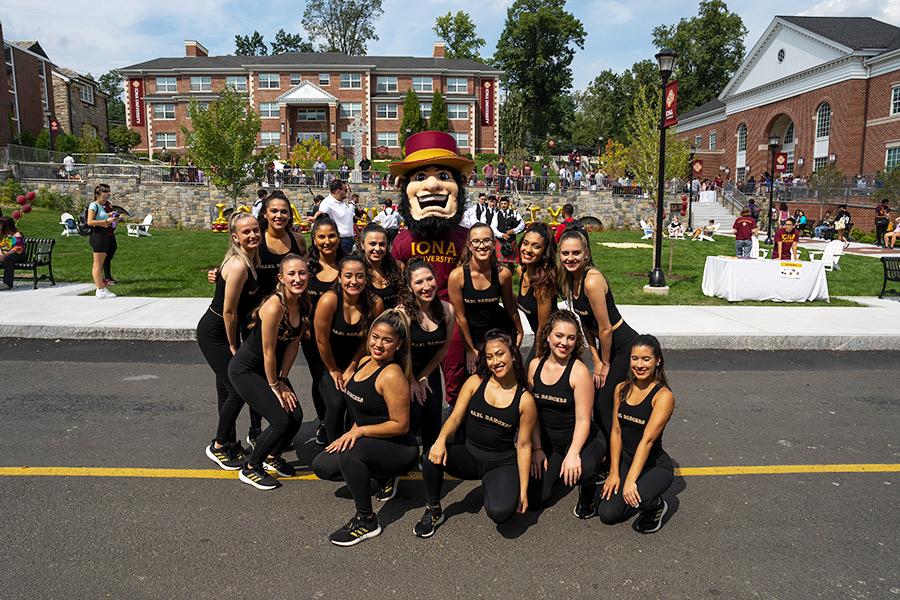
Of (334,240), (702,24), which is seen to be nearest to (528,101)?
(702,24)

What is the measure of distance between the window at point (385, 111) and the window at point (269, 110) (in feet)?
25.3

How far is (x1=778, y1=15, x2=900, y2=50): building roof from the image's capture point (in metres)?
Answer: 36.4

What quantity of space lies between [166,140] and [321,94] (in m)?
14.1

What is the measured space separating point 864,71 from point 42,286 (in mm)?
40149

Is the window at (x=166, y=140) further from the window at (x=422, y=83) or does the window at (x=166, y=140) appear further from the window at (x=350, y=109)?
the window at (x=422, y=83)

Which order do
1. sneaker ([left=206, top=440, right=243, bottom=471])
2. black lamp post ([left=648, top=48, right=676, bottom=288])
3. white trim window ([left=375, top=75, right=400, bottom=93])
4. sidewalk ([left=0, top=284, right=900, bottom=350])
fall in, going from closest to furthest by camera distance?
sneaker ([left=206, top=440, right=243, bottom=471]) < sidewalk ([left=0, top=284, right=900, bottom=350]) < black lamp post ([left=648, top=48, right=676, bottom=288]) < white trim window ([left=375, top=75, right=400, bottom=93])

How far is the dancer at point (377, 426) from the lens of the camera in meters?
3.66

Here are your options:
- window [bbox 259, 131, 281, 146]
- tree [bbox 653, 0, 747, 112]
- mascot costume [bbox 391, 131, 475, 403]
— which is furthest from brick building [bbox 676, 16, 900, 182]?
→ mascot costume [bbox 391, 131, 475, 403]

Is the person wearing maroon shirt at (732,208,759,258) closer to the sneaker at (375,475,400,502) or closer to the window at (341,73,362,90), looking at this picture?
the sneaker at (375,475,400,502)

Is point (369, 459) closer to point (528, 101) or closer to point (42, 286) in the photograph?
point (42, 286)

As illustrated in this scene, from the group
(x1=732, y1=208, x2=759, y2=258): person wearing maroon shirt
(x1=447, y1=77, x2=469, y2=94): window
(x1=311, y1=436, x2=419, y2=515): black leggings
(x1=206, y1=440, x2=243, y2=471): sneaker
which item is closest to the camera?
(x1=311, y1=436, x2=419, y2=515): black leggings

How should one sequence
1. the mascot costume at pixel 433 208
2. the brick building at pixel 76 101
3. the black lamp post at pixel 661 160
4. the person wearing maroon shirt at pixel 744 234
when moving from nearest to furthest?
the mascot costume at pixel 433 208
the black lamp post at pixel 661 160
the person wearing maroon shirt at pixel 744 234
the brick building at pixel 76 101

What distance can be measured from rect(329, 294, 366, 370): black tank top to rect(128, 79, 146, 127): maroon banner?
57.8m

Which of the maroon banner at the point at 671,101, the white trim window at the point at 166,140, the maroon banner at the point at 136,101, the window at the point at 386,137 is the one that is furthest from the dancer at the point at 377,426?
the maroon banner at the point at 136,101
